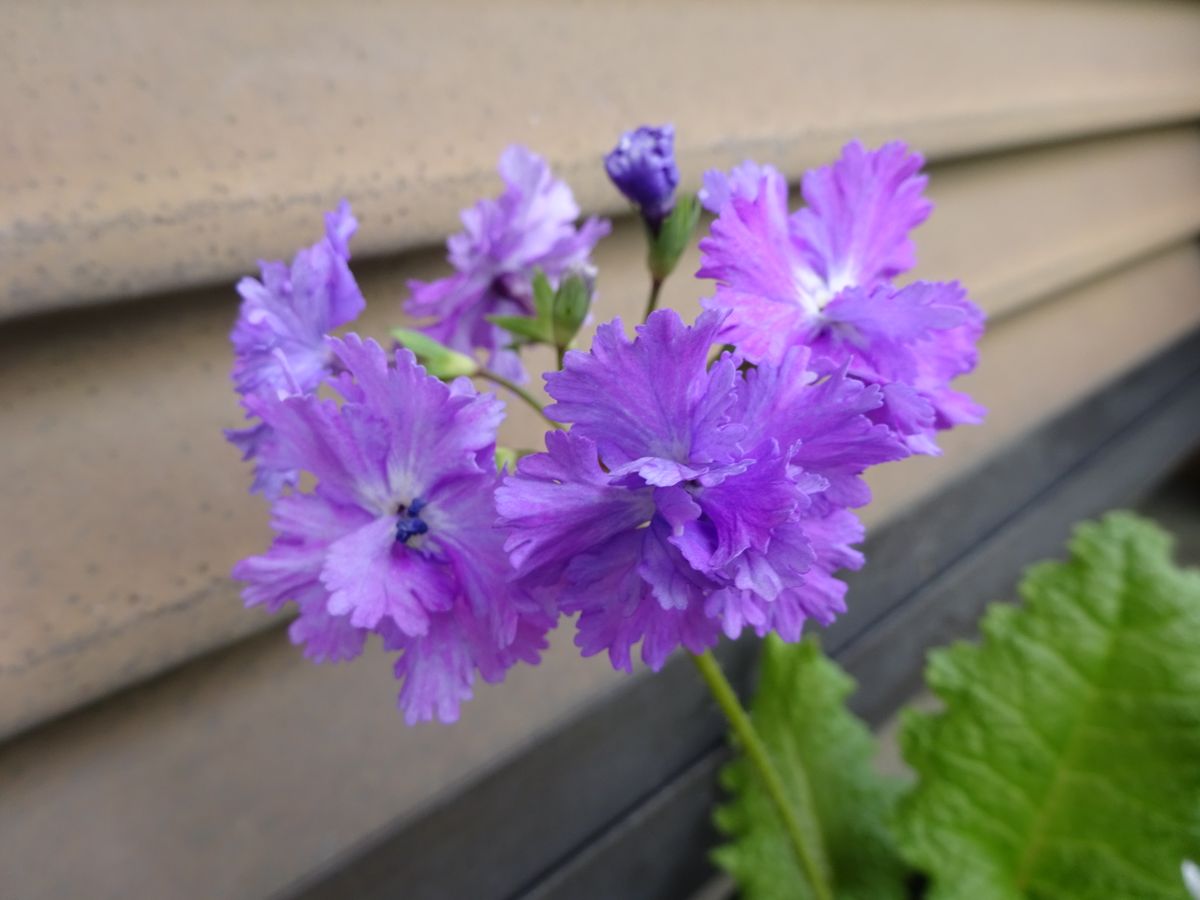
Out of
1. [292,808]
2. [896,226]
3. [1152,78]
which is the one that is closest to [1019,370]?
[1152,78]

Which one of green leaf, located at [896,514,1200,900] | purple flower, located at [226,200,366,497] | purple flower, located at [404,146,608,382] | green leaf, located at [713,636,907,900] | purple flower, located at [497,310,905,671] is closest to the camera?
purple flower, located at [497,310,905,671]

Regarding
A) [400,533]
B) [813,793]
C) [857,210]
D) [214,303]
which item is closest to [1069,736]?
[813,793]

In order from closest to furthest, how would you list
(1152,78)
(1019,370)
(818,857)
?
(818,857), (1019,370), (1152,78)

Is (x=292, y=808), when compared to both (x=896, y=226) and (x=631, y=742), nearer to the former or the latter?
(x=631, y=742)

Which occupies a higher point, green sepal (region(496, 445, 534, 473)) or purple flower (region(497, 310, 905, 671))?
purple flower (region(497, 310, 905, 671))

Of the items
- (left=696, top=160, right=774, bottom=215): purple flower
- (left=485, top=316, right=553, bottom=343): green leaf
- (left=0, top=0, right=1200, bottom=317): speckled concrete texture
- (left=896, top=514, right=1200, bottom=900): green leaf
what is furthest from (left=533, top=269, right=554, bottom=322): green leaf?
(left=896, top=514, right=1200, bottom=900): green leaf

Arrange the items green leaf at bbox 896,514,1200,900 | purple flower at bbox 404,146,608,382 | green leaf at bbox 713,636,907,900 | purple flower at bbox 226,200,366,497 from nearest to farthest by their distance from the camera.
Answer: purple flower at bbox 226,200,366,497 → purple flower at bbox 404,146,608,382 → green leaf at bbox 896,514,1200,900 → green leaf at bbox 713,636,907,900

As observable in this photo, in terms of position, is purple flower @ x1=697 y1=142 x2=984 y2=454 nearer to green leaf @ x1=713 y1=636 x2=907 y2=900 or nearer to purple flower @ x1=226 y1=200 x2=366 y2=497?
purple flower @ x1=226 y1=200 x2=366 y2=497
